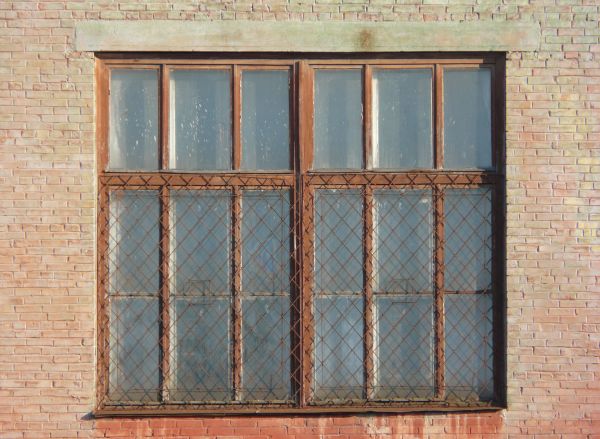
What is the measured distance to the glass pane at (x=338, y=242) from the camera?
7.16m

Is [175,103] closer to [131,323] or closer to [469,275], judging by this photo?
[131,323]

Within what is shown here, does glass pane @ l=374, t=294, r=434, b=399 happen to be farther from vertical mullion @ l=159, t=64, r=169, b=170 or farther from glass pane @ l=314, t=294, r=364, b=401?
vertical mullion @ l=159, t=64, r=169, b=170

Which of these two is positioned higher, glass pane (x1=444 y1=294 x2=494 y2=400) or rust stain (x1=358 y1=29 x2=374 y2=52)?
rust stain (x1=358 y1=29 x2=374 y2=52)

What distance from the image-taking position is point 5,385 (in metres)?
6.95

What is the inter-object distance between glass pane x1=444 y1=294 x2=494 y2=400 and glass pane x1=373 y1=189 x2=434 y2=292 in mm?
372

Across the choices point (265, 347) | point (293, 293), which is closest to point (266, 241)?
point (293, 293)

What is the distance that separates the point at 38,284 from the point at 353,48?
330cm

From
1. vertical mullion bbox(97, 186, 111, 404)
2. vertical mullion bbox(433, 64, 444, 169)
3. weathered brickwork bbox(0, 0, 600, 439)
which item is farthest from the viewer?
vertical mullion bbox(433, 64, 444, 169)

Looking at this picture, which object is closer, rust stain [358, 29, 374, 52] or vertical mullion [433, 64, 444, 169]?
rust stain [358, 29, 374, 52]

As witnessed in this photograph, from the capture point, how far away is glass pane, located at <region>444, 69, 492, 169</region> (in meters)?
7.21

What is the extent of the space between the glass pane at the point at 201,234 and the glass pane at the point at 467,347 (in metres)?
1.96

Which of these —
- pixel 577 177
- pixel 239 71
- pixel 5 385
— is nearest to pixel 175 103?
pixel 239 71

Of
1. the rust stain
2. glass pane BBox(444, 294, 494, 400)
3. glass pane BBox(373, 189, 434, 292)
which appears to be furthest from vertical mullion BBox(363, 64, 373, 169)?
glass pane BBox(444, 294, 494, 400)

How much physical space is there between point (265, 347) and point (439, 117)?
2475 millimetres
